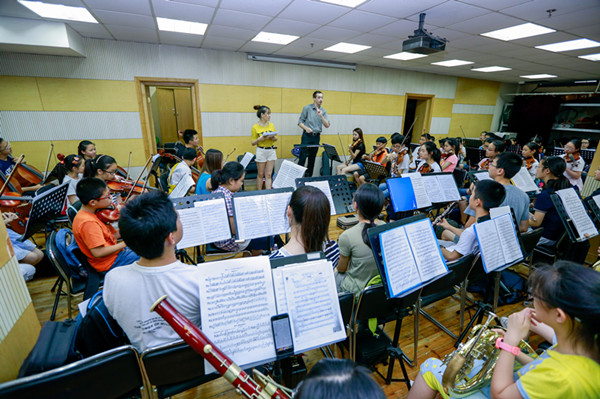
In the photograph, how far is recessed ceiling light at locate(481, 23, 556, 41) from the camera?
3.52 metres

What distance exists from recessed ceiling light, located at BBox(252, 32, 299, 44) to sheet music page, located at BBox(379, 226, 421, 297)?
4.03 meters

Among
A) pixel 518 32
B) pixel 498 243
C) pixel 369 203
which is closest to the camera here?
pixel 369 203

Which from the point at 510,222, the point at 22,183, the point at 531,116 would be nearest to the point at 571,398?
the point at 510,222

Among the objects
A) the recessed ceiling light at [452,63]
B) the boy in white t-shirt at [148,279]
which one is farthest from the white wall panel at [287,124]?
the boy in white t-shirt at [148,279]

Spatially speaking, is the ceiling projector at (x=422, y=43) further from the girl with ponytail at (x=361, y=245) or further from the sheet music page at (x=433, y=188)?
the girl with ponytail at (x=361, y=245)

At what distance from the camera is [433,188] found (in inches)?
118

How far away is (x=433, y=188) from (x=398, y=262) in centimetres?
195

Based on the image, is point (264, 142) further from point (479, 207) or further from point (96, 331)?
point (96, 331)

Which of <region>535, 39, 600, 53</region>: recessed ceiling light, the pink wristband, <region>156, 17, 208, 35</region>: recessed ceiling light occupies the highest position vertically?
<region>156, 17, 208, 35</region>: recessed ceiling light

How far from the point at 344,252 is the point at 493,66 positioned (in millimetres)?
7157

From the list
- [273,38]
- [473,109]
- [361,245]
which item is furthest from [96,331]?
[473,109]

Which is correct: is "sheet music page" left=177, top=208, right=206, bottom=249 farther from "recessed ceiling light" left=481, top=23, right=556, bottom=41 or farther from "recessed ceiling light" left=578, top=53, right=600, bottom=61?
"recessed ceiling light" left=578, top=53, right=600, bottom=61

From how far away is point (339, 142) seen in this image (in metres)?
7.02

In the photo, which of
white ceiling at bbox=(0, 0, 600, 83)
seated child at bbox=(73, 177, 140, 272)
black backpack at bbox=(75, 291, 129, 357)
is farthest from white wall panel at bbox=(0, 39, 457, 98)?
black backpack at bbox=(75, 291, 129, 357)
